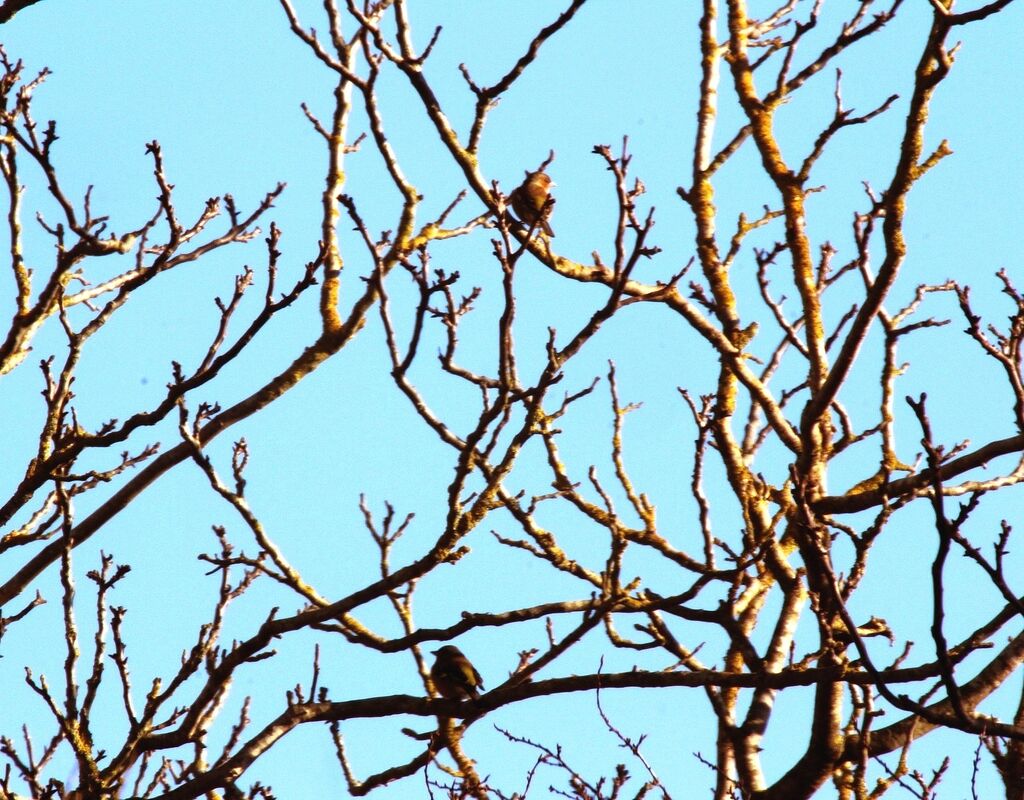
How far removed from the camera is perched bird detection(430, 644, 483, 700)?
7.04 m

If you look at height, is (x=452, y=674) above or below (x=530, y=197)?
below

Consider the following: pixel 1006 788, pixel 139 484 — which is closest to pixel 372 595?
pixel 139 484

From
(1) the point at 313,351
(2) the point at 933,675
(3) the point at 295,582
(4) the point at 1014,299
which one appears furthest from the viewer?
(1) the point at 313,351

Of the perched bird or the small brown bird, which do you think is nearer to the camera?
the small brown bird

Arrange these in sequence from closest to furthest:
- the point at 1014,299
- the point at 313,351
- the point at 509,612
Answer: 1. the point at 509,612
2. the point at 1014,299
3. the point at 313,351

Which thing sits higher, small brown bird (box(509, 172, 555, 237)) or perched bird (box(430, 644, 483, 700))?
small brown bird (box(509, 172, 555, 237))

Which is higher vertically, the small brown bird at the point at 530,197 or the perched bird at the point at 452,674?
the small brown bird at the point at 530,197

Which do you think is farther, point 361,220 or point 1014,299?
point 1014,299

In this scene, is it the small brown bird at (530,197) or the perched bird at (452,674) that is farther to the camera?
the perched bird at (452,674)

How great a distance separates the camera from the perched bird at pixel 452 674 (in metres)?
7.04

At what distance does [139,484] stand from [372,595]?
1.67 m

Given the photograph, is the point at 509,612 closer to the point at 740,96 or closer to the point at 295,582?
the point at 295,582

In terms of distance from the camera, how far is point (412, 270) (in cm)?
404

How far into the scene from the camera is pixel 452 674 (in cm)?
704
